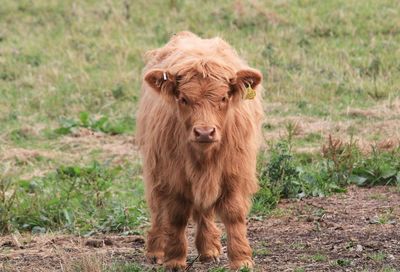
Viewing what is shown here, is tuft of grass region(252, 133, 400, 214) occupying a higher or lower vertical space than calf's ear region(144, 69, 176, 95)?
lower

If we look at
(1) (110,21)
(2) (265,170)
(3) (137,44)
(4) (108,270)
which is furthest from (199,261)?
(1) (110,21)

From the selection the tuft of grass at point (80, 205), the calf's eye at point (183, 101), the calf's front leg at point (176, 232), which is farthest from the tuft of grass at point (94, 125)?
the calf's eye at point (183, 101)

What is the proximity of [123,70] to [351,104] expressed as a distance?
4.27 meters

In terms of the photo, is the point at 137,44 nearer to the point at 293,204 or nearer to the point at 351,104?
the point at 351,104

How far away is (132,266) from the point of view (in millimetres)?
7031

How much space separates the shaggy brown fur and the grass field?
1.69 metres

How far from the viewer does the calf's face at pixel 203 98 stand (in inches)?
258

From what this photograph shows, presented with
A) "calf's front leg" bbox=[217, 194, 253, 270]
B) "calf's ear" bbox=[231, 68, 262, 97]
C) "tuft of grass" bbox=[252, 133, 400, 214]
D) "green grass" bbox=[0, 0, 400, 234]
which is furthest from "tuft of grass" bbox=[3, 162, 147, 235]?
"calf's ear" bbox=[231, 68, 262, 97]

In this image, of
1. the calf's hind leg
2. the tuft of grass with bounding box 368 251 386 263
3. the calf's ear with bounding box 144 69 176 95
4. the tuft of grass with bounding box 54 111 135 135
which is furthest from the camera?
the tuft of grass with bounding box 54 111 135 135

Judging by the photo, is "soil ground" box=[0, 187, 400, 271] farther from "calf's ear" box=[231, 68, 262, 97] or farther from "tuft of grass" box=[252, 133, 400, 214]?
"calf's ear" box=[231, 68, 262, 97]

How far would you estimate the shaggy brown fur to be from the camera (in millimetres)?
6688

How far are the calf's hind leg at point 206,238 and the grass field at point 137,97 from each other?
4.57ft

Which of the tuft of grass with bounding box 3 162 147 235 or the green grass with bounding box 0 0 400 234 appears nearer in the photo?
the tuft of grass with bounding box 3 162 147 235

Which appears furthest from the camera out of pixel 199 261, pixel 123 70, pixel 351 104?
pixel 123 70
